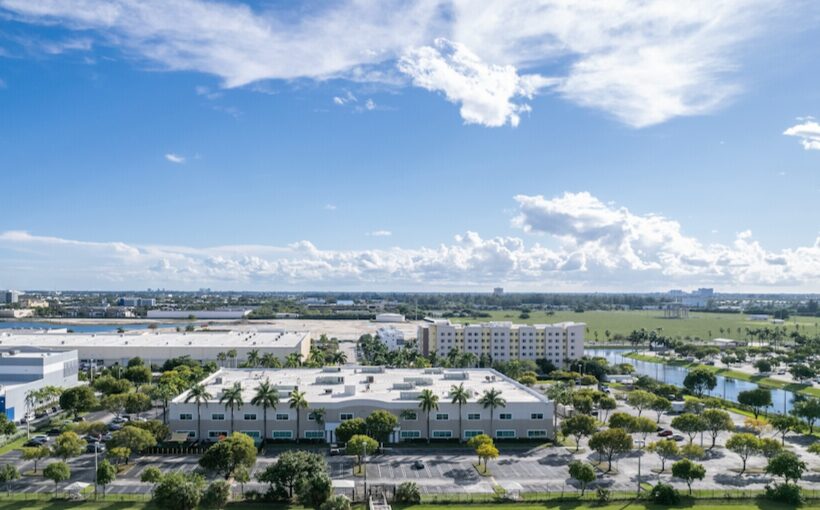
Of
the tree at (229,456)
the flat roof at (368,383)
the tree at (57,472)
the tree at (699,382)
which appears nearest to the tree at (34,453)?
the tree at (57,472)

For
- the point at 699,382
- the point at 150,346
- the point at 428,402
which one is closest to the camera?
the point at 428,402

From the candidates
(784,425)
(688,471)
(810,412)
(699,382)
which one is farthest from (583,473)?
(699,382)

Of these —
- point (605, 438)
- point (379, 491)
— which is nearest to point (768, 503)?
point (605, 438)

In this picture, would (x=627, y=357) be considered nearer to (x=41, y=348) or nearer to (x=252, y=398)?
(x=252, y=398)

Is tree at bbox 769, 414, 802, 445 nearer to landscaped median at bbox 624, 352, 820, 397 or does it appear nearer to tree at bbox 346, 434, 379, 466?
tree at bbox 346, 434, 379, 466

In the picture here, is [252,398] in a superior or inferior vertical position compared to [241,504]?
superior

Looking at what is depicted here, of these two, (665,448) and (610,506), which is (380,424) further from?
(665,448)
